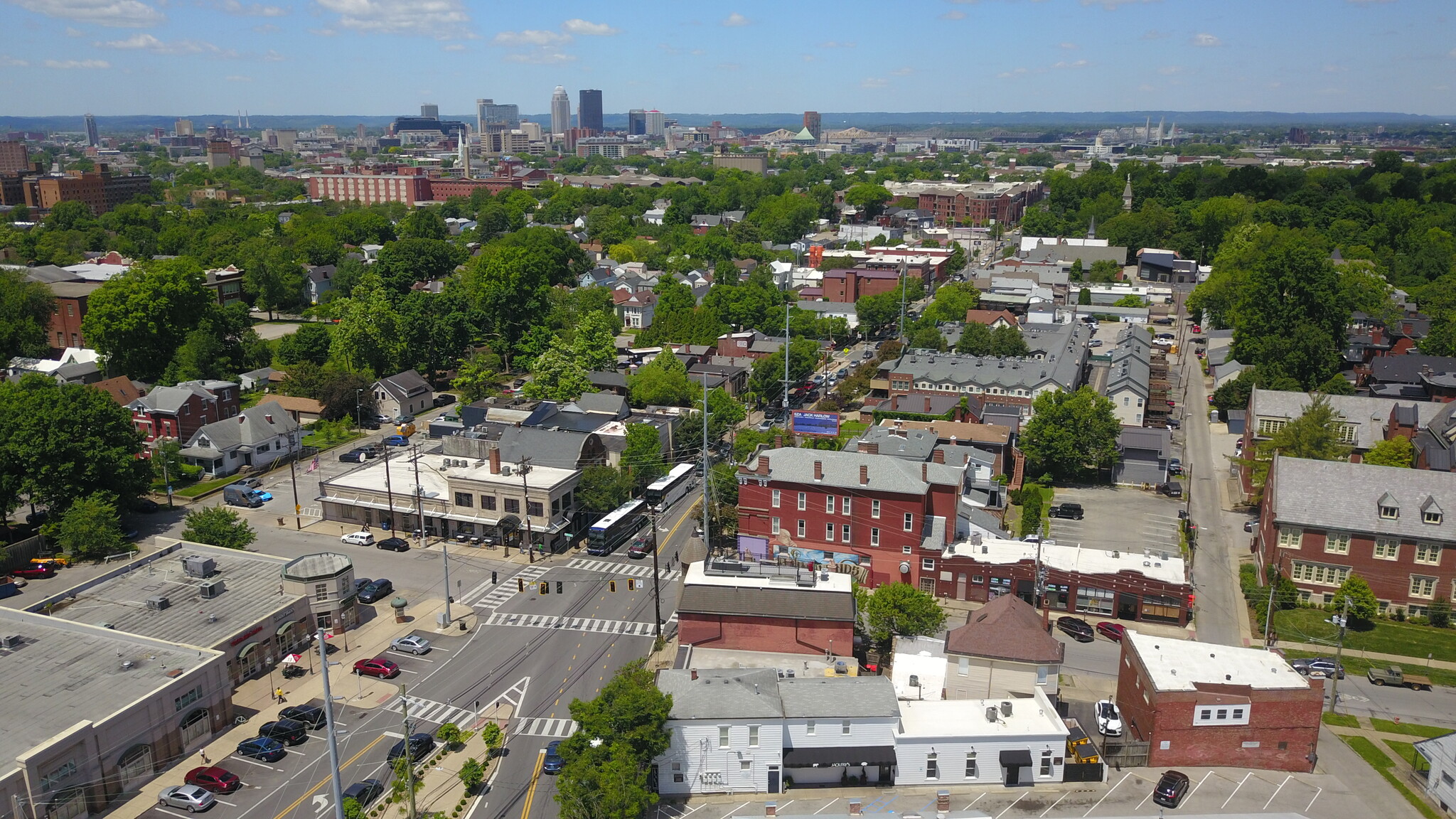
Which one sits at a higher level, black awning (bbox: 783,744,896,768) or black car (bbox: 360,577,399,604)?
black awning (bbox: 783,744,896,768)

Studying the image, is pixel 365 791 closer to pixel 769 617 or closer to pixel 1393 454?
pixel 769 617

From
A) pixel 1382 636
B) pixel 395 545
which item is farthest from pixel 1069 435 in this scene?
pixel 395 545

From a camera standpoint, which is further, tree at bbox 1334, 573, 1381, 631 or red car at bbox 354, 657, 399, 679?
tree at bbox 1334, 573, 1381, 631

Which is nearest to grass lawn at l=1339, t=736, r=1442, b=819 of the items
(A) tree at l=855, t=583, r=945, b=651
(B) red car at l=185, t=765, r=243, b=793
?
(A) tree at l=855, t=583, r=945, b=651

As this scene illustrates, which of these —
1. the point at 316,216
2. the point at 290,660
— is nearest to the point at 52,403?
the point at 290,660

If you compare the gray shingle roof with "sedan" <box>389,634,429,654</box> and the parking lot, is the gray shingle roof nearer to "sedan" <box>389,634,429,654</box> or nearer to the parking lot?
the parking lot

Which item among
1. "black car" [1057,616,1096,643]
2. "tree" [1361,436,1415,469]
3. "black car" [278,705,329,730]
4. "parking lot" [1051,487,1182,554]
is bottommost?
"black car" [1057,616,1096,643]

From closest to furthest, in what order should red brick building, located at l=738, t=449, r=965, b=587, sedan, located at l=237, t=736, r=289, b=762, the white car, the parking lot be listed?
sedan, located at l=237, t=736, r=289, b=762
the white car
red brick building, located at l=738, t=449, r=965, b=587
the parking lot
